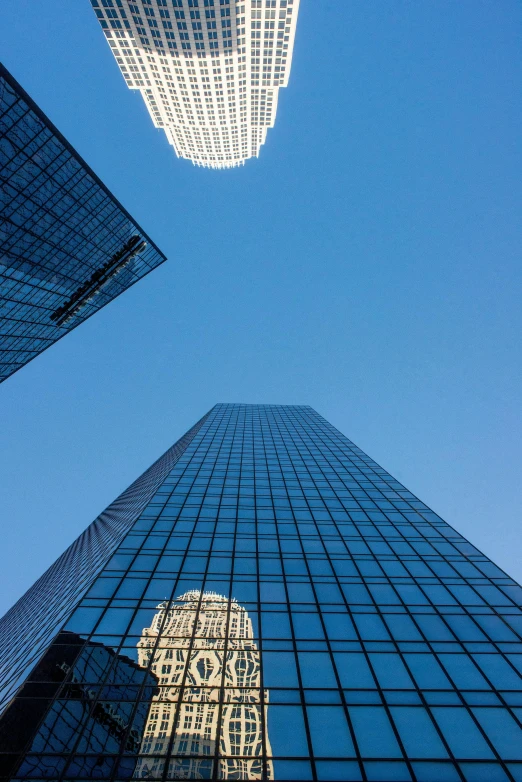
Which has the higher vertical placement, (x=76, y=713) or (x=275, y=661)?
(x=275, y=661)

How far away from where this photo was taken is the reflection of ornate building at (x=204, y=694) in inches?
558

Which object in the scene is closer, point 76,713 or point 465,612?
point 76,713

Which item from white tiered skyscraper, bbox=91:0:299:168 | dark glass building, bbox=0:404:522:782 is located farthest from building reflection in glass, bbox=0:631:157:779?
white tiered skyscraper, bbox=91:0:299:168

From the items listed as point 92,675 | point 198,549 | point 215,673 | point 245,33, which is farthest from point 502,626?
point 245,33

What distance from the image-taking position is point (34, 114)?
3366 centimetres

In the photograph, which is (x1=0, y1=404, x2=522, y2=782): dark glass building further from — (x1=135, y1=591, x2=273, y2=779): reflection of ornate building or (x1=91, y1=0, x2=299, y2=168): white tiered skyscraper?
(x1=91, y1=0, x2=299, y2=168): white tiered skyscraper

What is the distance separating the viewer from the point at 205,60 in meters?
110

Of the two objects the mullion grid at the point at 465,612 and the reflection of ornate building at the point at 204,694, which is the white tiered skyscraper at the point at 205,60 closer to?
the mullion grid at the point at 465,612

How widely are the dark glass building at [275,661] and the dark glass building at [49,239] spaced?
32.3 meters

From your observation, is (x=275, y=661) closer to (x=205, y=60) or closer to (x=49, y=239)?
(x=49, y=239)

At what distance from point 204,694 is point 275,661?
11.6 feet

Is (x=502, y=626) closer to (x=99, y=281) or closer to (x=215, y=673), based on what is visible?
(x=215, y=673)

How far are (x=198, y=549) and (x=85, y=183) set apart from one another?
41.2 meters

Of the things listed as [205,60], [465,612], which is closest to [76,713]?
[465,612]
